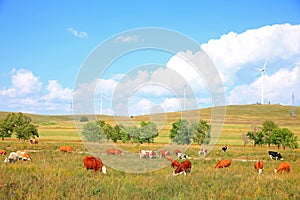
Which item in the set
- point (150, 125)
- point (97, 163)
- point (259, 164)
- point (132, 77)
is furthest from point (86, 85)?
point (259, 164)

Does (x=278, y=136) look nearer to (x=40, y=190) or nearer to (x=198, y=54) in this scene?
(x=198, y=54)

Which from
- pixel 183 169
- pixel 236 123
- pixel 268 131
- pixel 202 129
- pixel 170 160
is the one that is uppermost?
pixel 236 123

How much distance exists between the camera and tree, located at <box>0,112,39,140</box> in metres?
63.2

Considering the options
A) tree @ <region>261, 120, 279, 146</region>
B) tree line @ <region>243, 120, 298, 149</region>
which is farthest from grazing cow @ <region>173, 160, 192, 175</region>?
tree @ <region>261, 120, 279, 146</region>

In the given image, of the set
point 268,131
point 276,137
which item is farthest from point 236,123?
point 276,137

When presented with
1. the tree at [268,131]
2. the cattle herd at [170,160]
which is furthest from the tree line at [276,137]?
the cattle herd at [170,160]

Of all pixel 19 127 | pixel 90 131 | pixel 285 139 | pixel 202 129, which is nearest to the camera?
pixel 90 131

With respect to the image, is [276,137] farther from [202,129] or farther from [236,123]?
[236,123]

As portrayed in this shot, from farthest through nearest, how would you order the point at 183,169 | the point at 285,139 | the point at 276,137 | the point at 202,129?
1. the point at 276,137
2. the point at 285,139
3. the point at 202,129
4. the point at 183,169

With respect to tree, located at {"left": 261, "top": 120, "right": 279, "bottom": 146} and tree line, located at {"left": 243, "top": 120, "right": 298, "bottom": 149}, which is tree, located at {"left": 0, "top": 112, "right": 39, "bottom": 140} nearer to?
tree line, located at {"left": 243, "top": 120, "right": 298, "bottom": 149}

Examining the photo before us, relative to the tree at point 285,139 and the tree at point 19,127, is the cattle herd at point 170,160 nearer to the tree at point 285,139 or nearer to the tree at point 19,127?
the tree at point 285,139

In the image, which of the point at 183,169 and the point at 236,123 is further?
the point at 236,123

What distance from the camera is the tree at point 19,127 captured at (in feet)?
208

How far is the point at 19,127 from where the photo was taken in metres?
64.1
